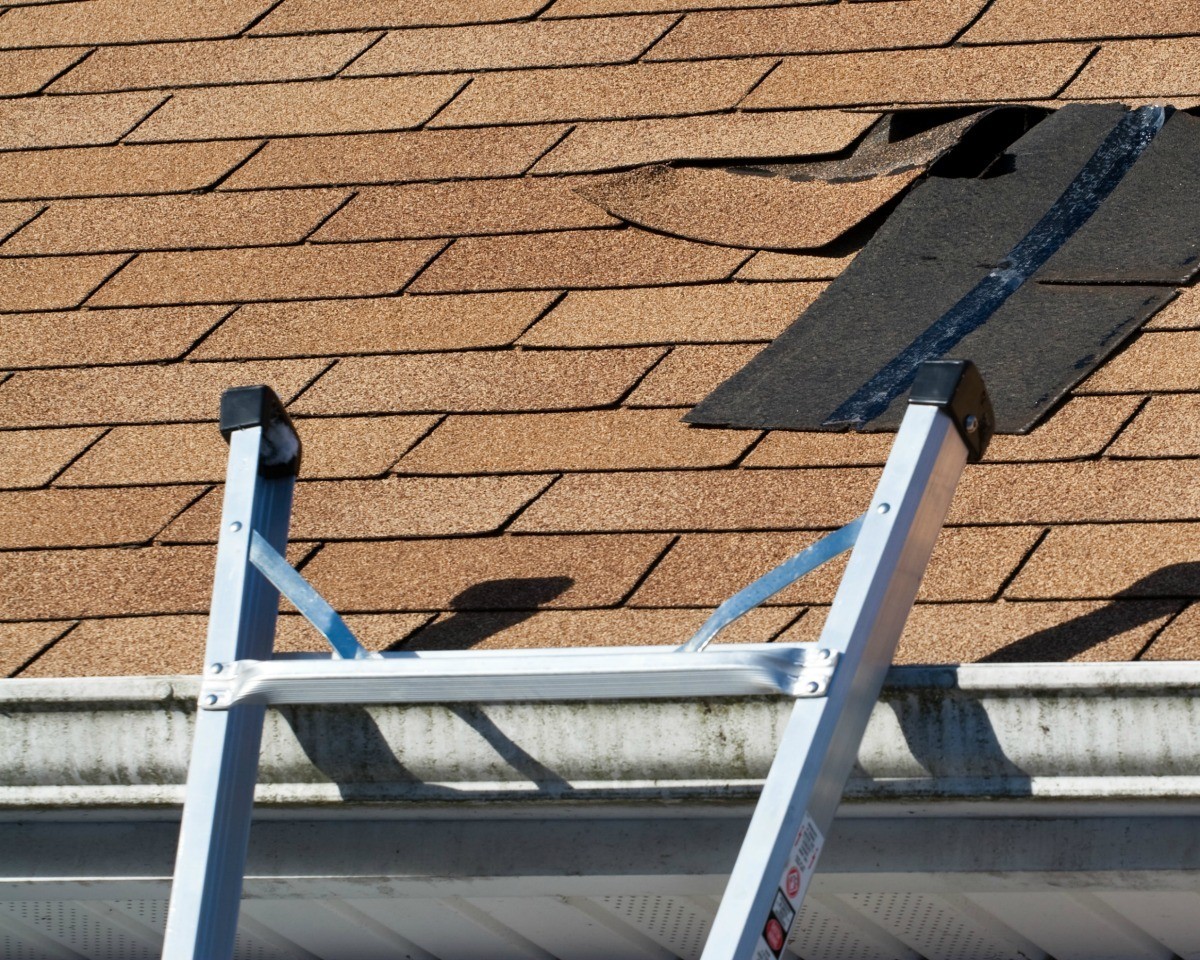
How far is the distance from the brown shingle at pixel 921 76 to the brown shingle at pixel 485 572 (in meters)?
1.26

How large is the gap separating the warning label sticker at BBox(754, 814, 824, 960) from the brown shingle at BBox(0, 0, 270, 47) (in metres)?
2.78

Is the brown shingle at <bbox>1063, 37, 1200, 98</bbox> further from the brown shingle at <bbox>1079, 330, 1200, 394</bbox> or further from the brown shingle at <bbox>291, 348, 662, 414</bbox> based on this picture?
the brown shingle at <bbox>291, 348, 662, 414</bbox>

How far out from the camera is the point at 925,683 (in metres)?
2.05

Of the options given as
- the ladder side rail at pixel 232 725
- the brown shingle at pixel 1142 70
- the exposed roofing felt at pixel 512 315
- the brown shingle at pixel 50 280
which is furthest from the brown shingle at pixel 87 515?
the brown shingle at pixel 1142 70

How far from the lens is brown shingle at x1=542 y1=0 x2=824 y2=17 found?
380 centimetres

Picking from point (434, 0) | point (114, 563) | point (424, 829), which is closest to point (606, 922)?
point (424, 829)

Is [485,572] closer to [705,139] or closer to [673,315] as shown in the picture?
[673,315]

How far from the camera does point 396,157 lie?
3559 millimetres

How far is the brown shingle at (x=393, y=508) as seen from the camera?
8.87 feet

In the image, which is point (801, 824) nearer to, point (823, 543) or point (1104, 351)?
point (823, 543)

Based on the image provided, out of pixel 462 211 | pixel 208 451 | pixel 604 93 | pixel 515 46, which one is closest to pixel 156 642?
pixel 208 451

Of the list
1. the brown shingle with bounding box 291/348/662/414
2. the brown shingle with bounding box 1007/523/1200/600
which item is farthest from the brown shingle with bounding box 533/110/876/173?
the brown shingle with bounding box 1007/523/1200/600

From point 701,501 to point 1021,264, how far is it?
0.78 metres

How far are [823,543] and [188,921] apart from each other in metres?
0.79
